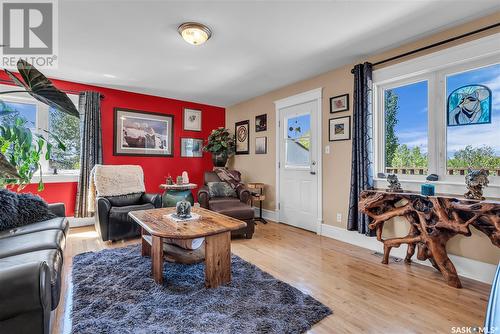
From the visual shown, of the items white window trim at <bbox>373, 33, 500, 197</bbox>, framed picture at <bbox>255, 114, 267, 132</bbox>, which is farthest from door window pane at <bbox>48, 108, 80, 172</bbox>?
white window trim at <bbox>373, 33, 500, 197</bbox>

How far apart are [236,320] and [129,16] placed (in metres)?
Answer: 2.66

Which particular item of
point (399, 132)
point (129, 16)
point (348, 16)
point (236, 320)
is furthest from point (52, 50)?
point (399, 132)

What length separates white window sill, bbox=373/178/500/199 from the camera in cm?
217

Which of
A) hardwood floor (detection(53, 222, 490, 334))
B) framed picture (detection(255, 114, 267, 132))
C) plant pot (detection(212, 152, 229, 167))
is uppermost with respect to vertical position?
framed picture (detection(255, 114, 267, 132))

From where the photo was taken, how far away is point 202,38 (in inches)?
95.3

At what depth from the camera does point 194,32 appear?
2.35 metres

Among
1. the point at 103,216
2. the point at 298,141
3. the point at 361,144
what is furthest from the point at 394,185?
the point at 103,216

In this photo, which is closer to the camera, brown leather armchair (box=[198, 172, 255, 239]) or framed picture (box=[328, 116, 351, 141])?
framed picture (box=[328, 116, 351, 141])

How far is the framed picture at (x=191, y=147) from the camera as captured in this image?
16.6 feet

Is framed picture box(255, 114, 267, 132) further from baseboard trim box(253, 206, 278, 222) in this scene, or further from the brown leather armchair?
baseboard trim box(253, 206, 278, 222)

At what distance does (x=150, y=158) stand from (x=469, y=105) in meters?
4.68

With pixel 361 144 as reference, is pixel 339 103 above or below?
above

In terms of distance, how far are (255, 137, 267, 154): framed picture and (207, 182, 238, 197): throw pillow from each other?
1.00 metres

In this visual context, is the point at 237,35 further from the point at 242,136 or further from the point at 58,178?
the point at 58,178
